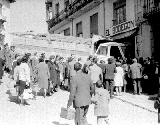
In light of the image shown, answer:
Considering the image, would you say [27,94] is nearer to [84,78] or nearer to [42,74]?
[42,74]

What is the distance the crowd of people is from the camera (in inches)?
328

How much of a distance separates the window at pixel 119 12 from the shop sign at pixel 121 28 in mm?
751

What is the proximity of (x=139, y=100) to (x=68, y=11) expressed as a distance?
Answer: 69.0ft

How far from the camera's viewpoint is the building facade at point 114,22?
71.9 ft

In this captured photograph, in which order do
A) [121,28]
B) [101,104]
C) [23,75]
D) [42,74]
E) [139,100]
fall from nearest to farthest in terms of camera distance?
[101,104] → [23,75] → [42,74] → [139,100] → [121,28]

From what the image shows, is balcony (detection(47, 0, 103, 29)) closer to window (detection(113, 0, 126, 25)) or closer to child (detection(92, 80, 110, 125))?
window (detection(113, 0, 126, 25))

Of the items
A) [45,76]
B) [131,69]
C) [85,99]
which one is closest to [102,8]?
[131,69]

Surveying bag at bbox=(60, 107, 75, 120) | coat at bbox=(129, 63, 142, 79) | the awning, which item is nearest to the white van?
the awning

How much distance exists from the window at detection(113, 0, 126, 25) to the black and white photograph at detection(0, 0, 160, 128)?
0.23ft

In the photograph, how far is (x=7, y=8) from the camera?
3669 centimetres

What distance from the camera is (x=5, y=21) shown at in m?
35.5

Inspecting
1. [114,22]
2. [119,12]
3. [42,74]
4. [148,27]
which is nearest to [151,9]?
[148,27]

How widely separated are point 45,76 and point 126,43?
34.5ft

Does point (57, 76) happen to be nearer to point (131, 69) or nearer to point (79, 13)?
point (131, 69)
